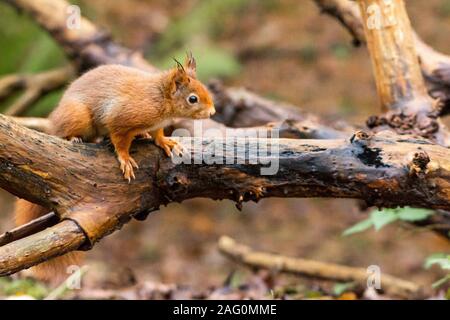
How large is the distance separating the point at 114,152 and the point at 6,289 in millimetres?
1585

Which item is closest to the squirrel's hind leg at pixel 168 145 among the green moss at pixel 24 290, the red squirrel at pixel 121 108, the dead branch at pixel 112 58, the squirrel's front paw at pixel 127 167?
the red squirrel at pixel 121 108

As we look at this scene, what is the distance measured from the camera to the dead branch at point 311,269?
4.16 m

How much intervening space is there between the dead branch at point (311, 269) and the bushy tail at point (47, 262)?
183cm

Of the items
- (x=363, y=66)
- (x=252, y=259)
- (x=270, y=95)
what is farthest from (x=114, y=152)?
(x=363, y=66)

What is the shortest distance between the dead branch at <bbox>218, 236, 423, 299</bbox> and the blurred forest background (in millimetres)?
1085

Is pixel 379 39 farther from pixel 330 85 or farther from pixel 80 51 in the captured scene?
pixel 330 85

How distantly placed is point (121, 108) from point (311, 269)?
2.13 m

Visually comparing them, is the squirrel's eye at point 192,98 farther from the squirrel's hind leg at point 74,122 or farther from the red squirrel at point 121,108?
the squirrel's hind leg at point 74,122

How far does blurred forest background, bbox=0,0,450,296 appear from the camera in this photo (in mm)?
6922

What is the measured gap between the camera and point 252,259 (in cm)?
465

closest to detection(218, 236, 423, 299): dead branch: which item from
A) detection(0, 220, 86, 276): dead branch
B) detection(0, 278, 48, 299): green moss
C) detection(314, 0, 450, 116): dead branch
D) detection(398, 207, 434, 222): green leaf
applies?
detection(398, 207, 434, 222): green leaf

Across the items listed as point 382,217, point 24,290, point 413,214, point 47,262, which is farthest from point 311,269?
point 47,262

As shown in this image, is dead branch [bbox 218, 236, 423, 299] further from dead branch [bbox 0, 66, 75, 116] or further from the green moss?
dead branch [bbox 0, 66, 75, 116]
